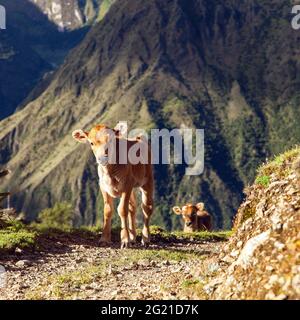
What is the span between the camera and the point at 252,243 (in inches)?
355

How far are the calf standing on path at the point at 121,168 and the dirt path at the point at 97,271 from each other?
0.84 m

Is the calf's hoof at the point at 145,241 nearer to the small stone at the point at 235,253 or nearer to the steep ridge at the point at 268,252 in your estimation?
the steep ridge at the point at 268,252

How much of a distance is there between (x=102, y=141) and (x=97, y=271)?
5572 millimetres

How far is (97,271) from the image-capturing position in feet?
43.5

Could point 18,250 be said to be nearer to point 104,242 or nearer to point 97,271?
point 104,242

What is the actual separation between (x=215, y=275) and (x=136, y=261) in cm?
506

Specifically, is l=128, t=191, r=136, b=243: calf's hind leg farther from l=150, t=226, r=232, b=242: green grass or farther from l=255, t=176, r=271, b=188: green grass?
l=255, t=176, r=271, b=188: green grass

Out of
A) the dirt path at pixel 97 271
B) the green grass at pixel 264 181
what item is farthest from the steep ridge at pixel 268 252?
the dirt path at pixel 97 271

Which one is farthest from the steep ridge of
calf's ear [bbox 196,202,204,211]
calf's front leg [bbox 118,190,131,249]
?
calf's ear [bbox 196,202,204,211]

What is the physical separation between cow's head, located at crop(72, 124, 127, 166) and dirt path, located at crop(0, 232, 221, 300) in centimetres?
263

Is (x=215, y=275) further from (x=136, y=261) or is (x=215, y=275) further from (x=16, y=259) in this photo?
(x=16, y=259)

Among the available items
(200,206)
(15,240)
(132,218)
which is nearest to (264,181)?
(15,240)

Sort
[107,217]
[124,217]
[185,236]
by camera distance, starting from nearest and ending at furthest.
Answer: [124,217] < [107,217] < [185,236]
